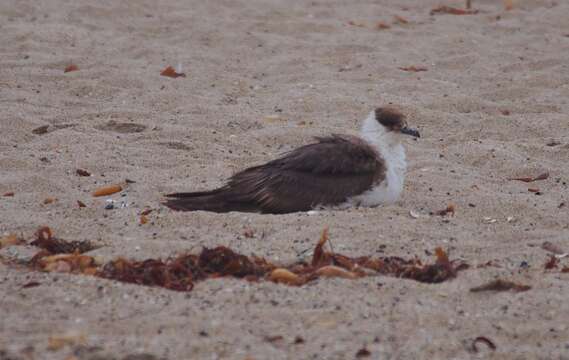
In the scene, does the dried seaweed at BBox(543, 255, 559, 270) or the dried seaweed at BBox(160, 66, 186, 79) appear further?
the dried seaweed at BBox(160, 66, 186, 79)

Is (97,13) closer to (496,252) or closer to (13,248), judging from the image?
(13,248)

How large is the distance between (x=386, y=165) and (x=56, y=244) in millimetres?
2010

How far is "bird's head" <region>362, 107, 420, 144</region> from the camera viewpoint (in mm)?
6184

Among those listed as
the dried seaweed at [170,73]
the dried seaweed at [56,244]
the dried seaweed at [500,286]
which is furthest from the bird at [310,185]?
the dried seaweed at [170,73]

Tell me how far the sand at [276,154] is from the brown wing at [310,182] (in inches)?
7.2

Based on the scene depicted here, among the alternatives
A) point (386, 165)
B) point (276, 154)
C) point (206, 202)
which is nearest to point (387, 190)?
point (386, 165)

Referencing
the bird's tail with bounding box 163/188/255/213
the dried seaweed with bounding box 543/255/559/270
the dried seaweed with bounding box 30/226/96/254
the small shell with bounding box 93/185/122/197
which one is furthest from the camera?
the small shell with bounding box 93/185/122/197

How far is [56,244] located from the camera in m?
4.99

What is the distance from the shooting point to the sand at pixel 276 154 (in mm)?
4070

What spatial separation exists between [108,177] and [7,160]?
2.46 ft

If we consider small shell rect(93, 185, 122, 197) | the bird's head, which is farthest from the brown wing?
small shell rect(93, 185, 122, 197)

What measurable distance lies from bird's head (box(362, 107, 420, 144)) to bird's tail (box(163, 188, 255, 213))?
98cm

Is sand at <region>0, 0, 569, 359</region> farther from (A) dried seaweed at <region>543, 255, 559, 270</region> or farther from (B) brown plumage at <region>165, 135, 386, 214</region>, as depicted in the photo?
(B) brown plumage at <region>165, 135, 386, 214</region>

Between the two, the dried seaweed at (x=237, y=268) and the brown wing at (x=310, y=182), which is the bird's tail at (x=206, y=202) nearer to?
the brown wing at (x=310, y=182)
